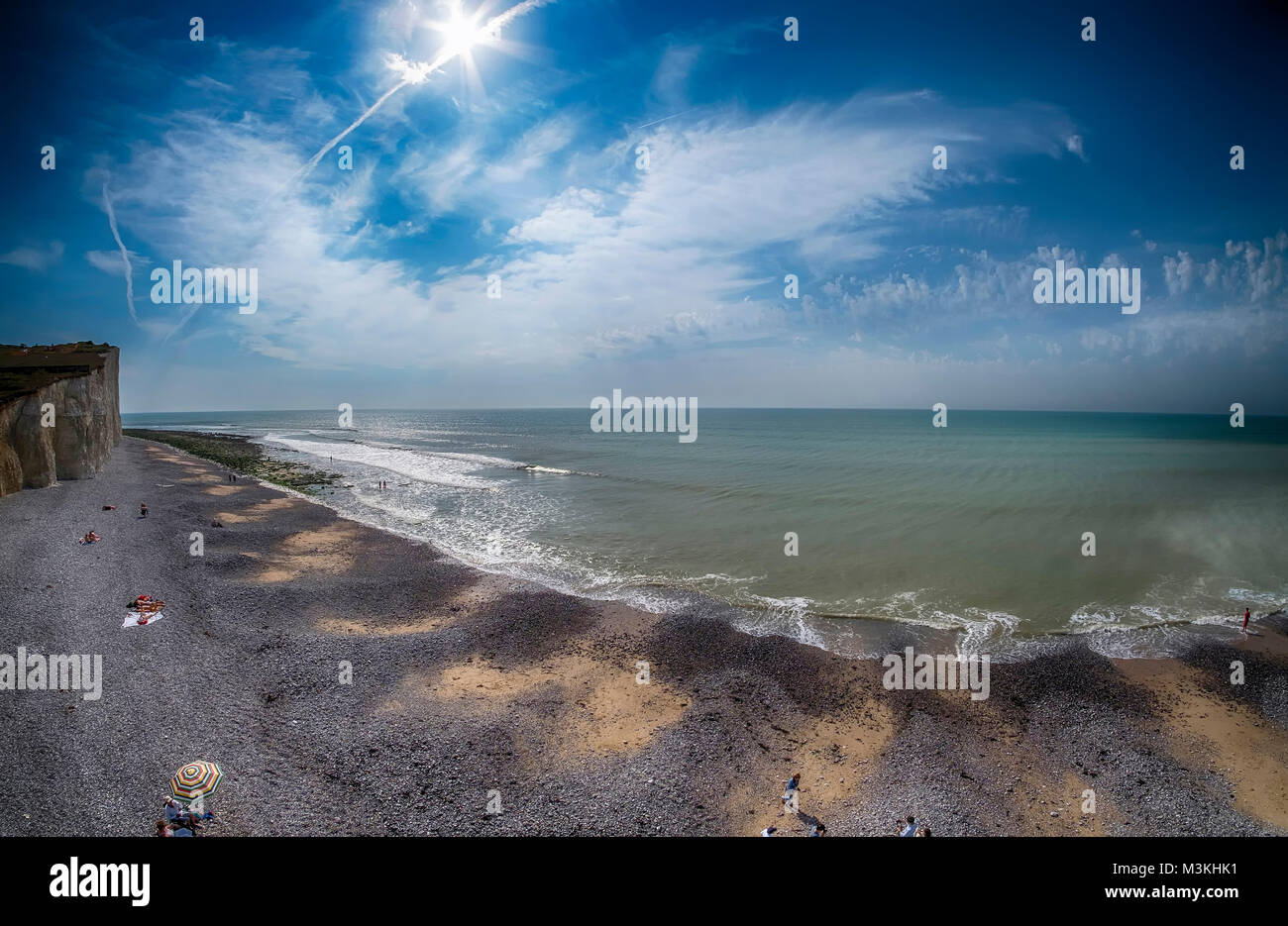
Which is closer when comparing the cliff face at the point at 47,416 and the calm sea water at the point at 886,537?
the calm sea water at the point at 886,537

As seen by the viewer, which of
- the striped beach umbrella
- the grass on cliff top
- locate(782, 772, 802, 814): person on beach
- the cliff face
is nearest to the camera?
the striped beach umbrella

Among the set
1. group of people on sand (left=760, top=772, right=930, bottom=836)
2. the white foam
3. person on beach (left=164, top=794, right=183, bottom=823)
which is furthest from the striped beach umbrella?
the white foam

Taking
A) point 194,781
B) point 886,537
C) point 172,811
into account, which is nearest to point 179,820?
point 172,811

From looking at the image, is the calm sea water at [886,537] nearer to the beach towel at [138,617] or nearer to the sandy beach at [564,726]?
the sandy beach at [564,726]

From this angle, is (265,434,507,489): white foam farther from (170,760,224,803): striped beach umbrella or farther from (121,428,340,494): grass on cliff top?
(170,760,224,803): striped beach umbrella

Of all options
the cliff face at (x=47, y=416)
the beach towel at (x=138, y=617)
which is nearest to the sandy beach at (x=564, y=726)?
the beach towel at (x=138, y=617)
